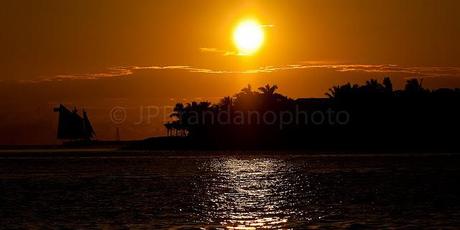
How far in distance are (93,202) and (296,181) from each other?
1211 inches

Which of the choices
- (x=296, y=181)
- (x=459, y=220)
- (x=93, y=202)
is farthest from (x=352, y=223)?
(x=296, y=181)

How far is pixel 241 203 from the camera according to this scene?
55812mm

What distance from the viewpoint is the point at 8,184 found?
8306cm

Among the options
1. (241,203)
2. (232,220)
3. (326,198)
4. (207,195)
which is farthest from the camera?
(207,195)

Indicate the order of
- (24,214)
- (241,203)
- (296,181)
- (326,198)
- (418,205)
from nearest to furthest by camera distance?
(24,214) → (418,205) → (241,203) → (326,198) → (296,181)

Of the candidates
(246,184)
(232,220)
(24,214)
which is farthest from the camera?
(246,184)

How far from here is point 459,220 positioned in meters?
42.4

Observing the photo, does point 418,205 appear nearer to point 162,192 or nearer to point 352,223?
point 352,223

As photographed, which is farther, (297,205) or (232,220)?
(297,205)

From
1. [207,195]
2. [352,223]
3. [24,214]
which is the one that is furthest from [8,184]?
[352,223]

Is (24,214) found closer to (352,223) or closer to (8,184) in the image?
(352,223)

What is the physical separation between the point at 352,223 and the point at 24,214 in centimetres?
1982

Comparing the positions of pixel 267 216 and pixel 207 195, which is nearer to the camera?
pixel 267 216

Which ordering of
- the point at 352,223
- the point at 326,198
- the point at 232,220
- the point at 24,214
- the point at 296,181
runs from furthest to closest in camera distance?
the point at 296,181 < the point at 326,198 < the point at 24,214 < the point at 232,220 < the point at 352,223
